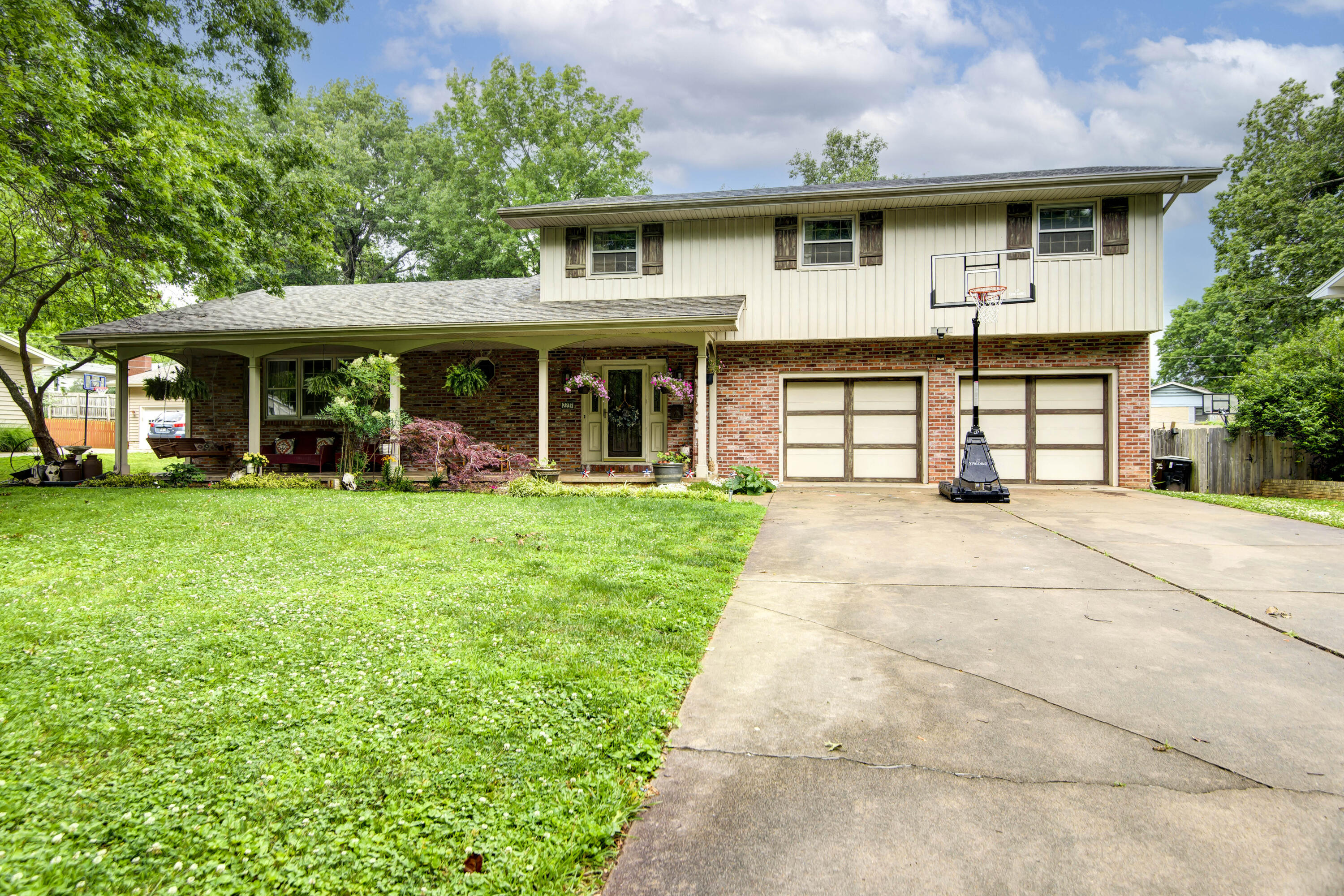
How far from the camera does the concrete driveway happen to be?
1.72m

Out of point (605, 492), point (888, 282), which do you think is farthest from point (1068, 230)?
point (605, 492)

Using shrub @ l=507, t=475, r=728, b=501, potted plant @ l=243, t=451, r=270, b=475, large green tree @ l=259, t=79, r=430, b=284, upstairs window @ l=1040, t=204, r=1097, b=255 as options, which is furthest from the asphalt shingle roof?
large green tree @ l=259, t=79, r=430, b=284

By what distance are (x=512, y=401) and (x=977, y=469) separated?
8651 millimetres

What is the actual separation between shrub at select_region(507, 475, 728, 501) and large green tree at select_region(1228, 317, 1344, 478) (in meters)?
10.2

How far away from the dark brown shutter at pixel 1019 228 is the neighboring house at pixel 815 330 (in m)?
0.04

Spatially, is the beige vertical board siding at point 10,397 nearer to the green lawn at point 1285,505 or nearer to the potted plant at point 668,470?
the potted plant at point 668,470

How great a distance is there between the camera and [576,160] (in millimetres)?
24938

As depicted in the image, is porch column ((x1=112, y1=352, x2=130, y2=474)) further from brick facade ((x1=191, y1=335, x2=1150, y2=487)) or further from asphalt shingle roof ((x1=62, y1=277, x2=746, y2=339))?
brick facade ((x1=191, y1=335, x2=1150, y2=487))

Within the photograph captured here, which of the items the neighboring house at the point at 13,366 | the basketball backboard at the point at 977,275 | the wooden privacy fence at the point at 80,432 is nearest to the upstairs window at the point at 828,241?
the basketball backboard at the point at 977,275

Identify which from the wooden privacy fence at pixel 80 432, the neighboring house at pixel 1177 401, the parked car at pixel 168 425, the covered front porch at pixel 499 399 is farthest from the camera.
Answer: the neighboring house at pixel 1177 401

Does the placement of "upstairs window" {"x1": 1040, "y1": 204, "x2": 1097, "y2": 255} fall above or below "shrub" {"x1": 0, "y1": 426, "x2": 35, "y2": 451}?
above

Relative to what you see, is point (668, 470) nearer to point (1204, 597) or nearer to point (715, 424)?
point (715, 424)

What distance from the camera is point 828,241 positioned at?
1230cm

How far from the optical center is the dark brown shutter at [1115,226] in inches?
446
